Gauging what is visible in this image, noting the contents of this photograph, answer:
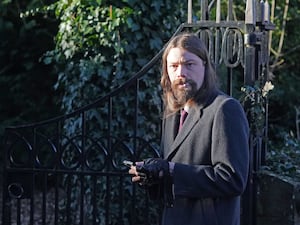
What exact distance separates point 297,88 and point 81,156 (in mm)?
5852

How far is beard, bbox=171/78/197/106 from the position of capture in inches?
116

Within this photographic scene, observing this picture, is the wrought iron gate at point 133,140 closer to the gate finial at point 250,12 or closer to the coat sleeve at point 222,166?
the gate finial at point 250,12

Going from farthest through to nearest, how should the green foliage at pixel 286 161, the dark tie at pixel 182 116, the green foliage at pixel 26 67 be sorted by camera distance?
the green foliage at pixel 26 67 < the green foliage at pixel 286 161 < the dark tie at pixel 182 116

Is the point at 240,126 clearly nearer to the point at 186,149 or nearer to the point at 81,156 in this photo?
the point at 186,149

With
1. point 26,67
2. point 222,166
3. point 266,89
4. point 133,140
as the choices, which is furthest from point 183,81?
point 26,67

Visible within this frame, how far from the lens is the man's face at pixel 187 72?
2.95 m

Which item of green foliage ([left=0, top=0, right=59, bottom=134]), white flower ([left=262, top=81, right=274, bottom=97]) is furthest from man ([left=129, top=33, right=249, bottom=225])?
green foliage ([left=0, top=0, right=59, bottom=134])

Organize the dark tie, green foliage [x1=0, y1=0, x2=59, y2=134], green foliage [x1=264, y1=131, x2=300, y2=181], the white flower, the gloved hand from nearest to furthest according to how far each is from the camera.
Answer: the gloved hand → the dark tie → the white flower → green foliage [x1=264, y1=131, x2=300, y2=181] → green foliage [x1=0, y1=0, x2=59, y2=134]

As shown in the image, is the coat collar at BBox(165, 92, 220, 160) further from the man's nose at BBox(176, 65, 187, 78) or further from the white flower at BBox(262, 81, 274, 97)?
the white flower at BBox(262, 81, 274, 97)

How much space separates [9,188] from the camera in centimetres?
491

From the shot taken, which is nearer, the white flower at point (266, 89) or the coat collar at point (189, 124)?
the coat collar at point (189, 124)

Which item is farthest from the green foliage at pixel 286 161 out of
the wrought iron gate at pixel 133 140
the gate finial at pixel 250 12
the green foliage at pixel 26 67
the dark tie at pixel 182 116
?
the green foliage at pixel 26 67

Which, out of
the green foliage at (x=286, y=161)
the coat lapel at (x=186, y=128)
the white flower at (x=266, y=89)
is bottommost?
the green foliage at (x=286, y=161)

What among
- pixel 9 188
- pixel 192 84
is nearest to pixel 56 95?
pixel 9 188
